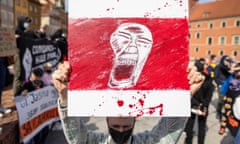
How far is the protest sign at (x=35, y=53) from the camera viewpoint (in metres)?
3.74

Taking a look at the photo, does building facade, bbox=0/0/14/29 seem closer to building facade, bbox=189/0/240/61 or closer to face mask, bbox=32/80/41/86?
face mask, bbox=32/80/41/86

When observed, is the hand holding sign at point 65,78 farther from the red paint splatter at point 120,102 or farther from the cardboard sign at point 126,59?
the red paint splatter at point 120,102

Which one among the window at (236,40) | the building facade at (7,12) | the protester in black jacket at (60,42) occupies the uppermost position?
the building facade at (7,12)

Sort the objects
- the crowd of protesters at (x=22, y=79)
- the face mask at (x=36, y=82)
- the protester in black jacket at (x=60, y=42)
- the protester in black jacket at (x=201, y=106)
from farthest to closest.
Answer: the protester in black jacket at (x=60, y=42) < the protester in black jacket at (x=201, y=106) < the face mask at (x=36, y=82) < the crowd of protesters at (x=22, y=79)

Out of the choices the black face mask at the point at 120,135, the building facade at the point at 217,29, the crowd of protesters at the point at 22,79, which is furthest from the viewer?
the building facade at the point at 217,29

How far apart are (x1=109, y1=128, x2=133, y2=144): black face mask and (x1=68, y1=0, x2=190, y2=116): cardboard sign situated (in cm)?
38

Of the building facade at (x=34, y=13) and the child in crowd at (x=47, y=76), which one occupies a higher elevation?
the building facade at (x=34, y=13)

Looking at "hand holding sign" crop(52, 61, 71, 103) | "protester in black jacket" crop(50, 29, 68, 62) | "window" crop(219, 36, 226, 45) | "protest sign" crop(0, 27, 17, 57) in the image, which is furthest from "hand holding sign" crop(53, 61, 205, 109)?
"window" crop(219, 36, 226, 45)

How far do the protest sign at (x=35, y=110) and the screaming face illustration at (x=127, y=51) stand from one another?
2.33 meters

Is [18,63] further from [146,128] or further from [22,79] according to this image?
[146,128]

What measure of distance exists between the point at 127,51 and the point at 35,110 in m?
2.73

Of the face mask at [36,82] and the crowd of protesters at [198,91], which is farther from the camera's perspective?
the face mask at [36,82]

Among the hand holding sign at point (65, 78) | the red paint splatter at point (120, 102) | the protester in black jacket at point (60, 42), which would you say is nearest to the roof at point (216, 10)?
the protester in black jacket at point (60, 42)

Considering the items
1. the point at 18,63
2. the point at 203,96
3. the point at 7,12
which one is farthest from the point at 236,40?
the point at 18,63
